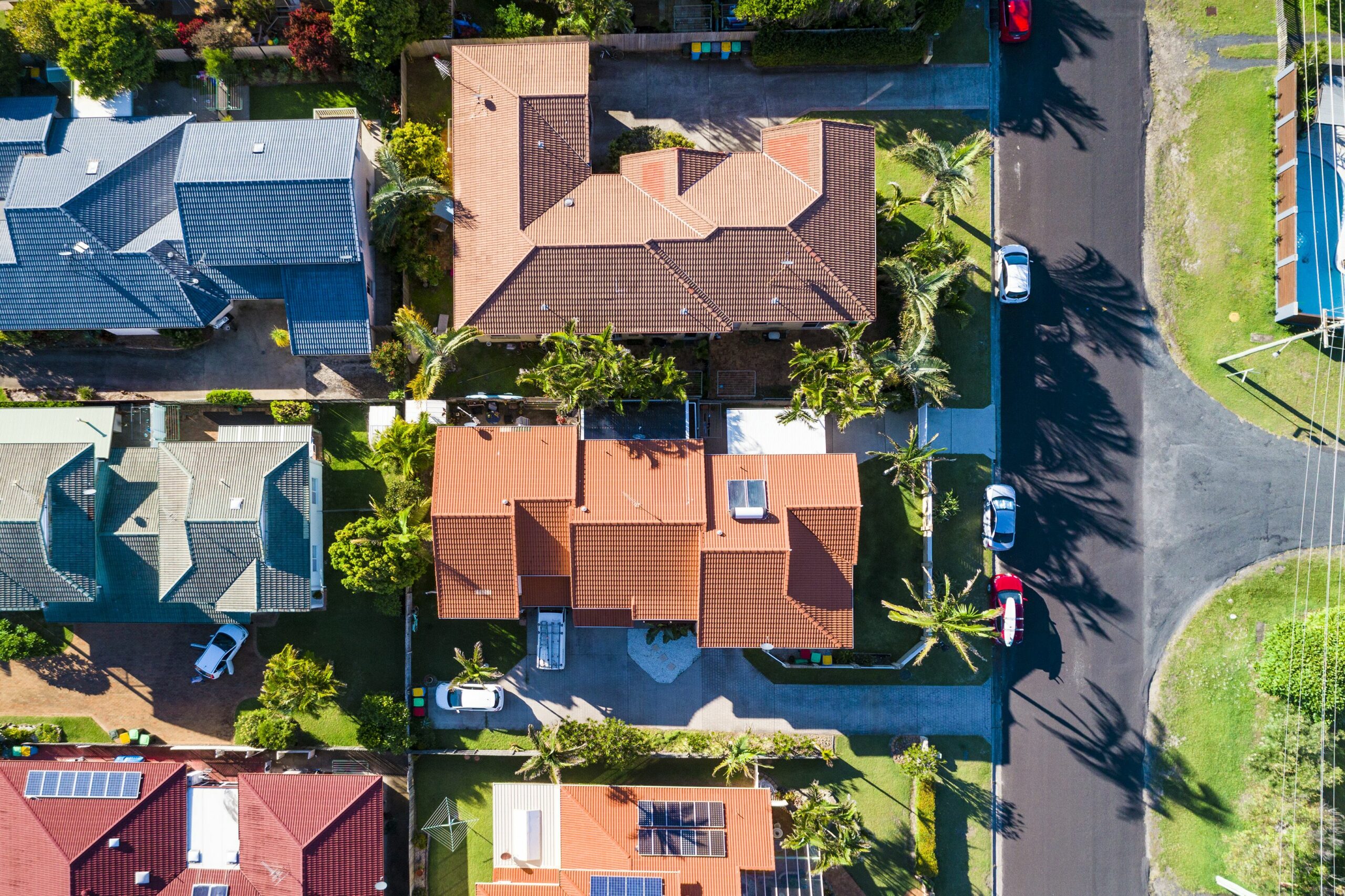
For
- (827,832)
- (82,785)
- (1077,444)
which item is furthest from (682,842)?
(82,785)

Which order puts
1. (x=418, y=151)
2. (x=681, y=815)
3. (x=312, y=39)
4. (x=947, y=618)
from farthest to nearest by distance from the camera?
(x=418, y=151)
(x=312, y=39)
(x=681, y=815)
(x=947, y=618)

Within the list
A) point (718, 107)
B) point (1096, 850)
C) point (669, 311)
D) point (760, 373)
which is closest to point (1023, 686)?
point (1096, 850)

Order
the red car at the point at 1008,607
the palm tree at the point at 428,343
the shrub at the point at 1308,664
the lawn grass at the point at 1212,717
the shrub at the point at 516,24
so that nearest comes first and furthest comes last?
the shrub at the point at 1308,664 → the palm tree at the point at 428,343 → the red car at the point at 1008,607 → the shrub at the point at 516,24 → the lawn grass at the point at 1212,717

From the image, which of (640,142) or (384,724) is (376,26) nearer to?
(640,142)

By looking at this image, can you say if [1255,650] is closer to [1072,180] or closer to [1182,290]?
[1182,290]

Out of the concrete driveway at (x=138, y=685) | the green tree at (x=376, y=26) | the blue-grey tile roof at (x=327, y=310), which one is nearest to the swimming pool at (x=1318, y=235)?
the green tree at (x=376, y=26)

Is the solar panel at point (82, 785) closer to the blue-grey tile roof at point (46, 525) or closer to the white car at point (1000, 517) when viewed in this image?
the blue-grey tile roof at point (46, 525)
